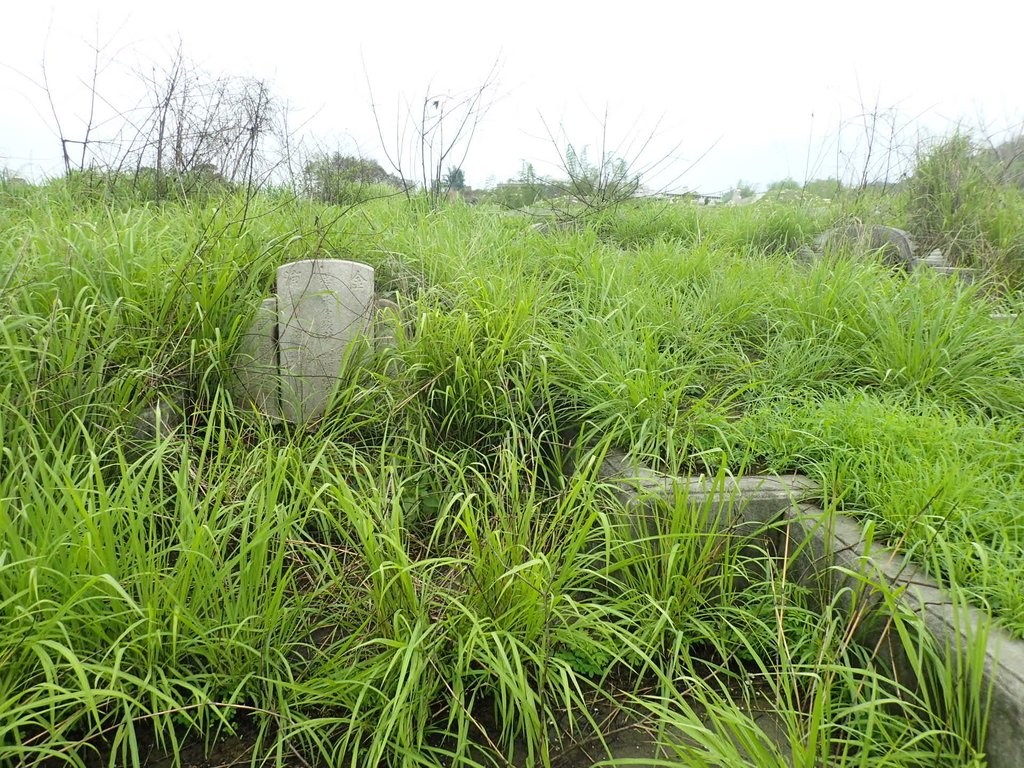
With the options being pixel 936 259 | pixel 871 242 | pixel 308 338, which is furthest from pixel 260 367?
pixel 936 259

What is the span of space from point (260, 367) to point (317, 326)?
262 millimetres

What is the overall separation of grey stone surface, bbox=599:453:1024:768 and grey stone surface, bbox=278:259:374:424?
3.48ft

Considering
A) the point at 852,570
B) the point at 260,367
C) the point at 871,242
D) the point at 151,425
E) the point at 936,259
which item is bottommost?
the point at 852,570

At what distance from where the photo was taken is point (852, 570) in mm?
1729

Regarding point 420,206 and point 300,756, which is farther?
point 420,206

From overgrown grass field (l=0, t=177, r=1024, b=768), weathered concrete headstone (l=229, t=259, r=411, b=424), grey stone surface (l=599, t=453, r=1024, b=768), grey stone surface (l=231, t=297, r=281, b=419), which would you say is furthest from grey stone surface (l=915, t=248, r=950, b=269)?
grey stone surface (l=231, t=297, r=281, b=419)

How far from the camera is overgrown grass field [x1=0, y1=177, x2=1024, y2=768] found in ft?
4.95

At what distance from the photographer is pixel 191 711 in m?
1.62

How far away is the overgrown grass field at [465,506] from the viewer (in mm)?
1510

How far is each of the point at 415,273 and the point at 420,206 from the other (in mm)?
1552

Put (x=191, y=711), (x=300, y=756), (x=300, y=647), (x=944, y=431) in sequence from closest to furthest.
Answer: (x=300, y=756) < (x=191, y=711) < (x=300, y=647) < (x=944, y=431)

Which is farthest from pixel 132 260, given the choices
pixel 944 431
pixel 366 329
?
pixel 944 431

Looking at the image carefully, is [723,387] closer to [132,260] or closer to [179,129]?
[132,260]

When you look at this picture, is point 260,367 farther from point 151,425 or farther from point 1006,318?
point 1006,318
